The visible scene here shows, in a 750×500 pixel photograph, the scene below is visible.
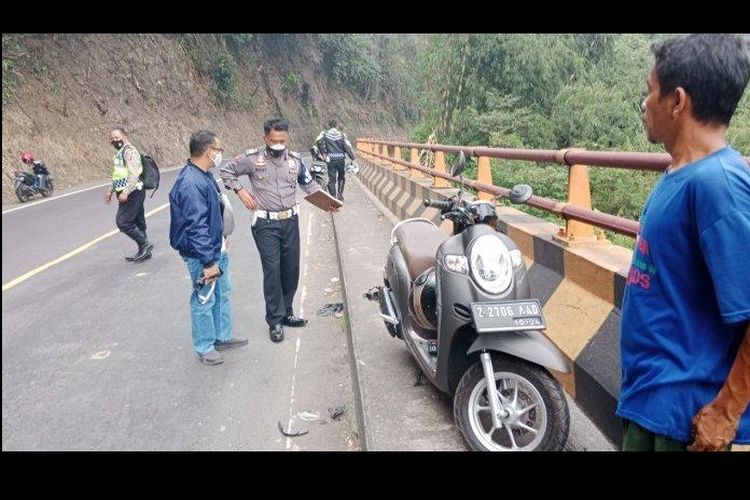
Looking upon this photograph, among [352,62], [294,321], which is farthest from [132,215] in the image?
[352,62]

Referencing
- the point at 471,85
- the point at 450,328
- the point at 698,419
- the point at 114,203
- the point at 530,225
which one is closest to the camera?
the point at 698,419

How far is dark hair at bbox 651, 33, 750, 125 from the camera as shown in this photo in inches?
55.5

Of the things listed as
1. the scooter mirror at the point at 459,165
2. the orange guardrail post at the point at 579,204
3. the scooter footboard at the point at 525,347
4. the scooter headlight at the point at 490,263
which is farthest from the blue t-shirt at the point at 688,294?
the orange guardrail post at the point at 579,204

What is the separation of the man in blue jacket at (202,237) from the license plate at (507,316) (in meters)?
2.42

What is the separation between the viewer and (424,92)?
20359mm

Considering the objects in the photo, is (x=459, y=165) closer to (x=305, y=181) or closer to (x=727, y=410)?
(x=727, y=410)

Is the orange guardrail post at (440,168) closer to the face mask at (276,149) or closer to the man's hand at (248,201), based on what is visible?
the face mask at (276,149)

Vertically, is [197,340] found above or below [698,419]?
below

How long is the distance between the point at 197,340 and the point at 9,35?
827 inches

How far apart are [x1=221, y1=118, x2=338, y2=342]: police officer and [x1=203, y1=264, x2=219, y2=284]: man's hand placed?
667 millimetres

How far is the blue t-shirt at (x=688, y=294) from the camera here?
134cm

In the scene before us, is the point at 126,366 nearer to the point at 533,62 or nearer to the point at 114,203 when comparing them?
the point at 114,203

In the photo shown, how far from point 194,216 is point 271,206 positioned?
825 mm

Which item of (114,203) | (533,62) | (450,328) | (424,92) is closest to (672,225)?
(450,328)
